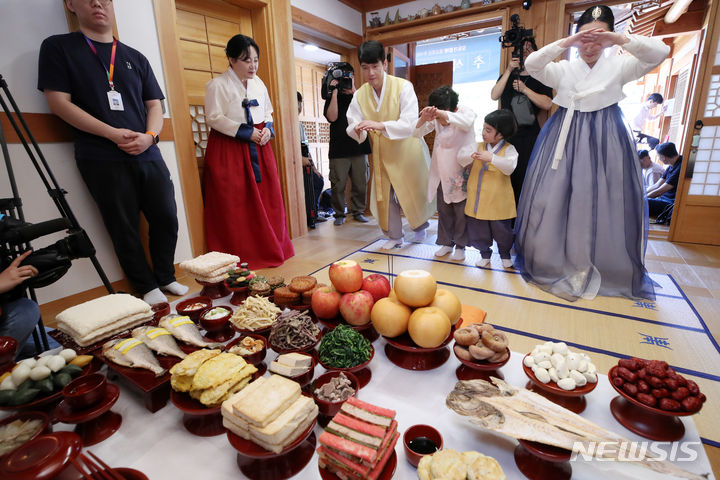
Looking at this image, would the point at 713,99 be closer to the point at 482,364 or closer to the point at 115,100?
the point at 482,364

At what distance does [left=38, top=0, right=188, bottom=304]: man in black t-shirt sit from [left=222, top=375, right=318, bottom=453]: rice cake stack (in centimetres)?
164

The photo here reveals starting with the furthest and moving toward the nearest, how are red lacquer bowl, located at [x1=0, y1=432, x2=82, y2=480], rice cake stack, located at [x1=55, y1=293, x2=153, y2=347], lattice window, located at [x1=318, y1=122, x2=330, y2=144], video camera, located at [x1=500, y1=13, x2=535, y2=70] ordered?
lattice window, located at [x1=318, y1=122, x2=330, y2=144]
video camera, located at [x1=500, y1=13, x2=535, y2=70]
rice cake stack, located at [x1=55, y1=293, x2=153, y2=347]
red lacquer bowl, located at [x1=0, y1=432, x2=82, y2=480]

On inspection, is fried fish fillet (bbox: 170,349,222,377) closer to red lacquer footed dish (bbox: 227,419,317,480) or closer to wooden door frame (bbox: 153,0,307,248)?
red lacquer footed dish (bbox: 227,419,317,480)

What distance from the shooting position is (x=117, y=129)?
6.42 feet

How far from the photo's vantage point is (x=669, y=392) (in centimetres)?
73

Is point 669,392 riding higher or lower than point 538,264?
higher

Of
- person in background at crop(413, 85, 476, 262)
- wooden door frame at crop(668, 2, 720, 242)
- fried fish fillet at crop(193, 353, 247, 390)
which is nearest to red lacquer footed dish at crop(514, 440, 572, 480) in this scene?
fried fish fillet at crop(193, 353, 247, 390)

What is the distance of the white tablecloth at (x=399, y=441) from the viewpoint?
675 mm

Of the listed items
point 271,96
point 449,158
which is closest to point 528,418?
point 449,158

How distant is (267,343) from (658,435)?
3.04 ft

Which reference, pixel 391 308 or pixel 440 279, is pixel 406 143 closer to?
pixel 440 279

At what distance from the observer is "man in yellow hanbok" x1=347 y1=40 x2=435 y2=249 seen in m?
2.76

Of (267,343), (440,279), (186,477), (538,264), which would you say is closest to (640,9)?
(538,264)

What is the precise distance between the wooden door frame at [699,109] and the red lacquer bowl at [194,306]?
12.6ft
